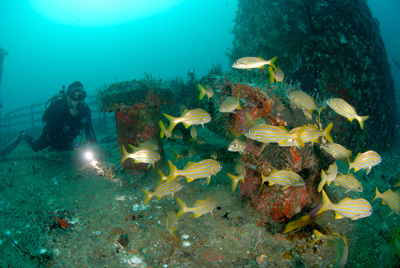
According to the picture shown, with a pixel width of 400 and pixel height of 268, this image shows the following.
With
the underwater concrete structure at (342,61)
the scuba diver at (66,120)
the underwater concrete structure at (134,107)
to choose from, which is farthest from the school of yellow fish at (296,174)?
the scuba diver at (66,120)

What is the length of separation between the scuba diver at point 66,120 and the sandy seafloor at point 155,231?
3174 mm

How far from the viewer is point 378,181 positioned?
5.63 metres

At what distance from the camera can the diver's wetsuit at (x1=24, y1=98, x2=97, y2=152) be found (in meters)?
8.28

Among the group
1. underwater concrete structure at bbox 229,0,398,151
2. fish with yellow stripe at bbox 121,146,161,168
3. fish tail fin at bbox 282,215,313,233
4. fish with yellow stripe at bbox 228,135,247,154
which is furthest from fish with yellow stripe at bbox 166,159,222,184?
underwater concrete structure at bbox 229,0,398,151

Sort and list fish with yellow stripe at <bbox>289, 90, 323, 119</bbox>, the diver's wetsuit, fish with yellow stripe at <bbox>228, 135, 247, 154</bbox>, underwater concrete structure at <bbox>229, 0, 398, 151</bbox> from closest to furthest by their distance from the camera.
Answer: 1. fish with yellow stripe at <bbox>289, 90, 323, 119</bbox>
2. fish with yellow stripe at <bbox>228, 135, 247, 154</bbox>
3. underwater concrete structure at <bbox>229, 0, 398, 151</bbox>
4. the diver's wetsuit

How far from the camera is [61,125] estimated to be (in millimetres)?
8586

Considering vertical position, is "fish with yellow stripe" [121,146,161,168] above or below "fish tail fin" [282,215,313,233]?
above

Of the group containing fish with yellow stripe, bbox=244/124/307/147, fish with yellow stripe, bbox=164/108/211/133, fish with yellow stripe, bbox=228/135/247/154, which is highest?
fish with yellow stripe, bbox=164/108/211/133

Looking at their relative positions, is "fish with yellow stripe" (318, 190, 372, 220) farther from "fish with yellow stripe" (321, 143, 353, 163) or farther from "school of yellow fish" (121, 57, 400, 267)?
"fish with yellow stripe" (321, 143, 353, 163)

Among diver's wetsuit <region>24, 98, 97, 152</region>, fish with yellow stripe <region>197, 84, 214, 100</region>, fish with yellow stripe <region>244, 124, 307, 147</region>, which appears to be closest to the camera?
fish with yellow stripe <region>244, 124, 307, 147</region>

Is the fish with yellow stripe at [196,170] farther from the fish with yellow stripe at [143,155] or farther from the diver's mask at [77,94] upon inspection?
the diver's mask at [77,94]

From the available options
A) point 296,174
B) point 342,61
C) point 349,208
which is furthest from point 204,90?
point 342,61

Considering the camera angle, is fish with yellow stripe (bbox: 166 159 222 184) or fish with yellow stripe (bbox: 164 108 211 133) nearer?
fish with yellow stripe (bbox: 166 159 222 184)

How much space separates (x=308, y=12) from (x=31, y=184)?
1243 centimetres
